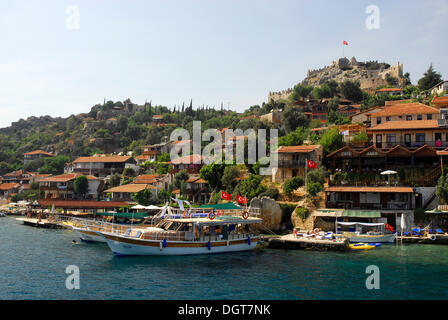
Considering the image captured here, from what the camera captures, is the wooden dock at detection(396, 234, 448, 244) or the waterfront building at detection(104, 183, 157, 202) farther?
the waterfront building at detection(104, 183, 157, 202)

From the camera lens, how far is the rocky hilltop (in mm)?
140500

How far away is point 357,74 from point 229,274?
150380mm

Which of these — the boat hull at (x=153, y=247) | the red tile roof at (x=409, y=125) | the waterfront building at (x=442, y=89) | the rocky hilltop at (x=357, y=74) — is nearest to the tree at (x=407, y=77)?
the rocky hilltop at (x=357, y=74)

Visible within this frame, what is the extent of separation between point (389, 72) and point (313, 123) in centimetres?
6834

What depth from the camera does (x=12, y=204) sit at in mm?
101312

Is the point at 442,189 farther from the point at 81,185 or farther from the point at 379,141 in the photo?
the point at 81,185

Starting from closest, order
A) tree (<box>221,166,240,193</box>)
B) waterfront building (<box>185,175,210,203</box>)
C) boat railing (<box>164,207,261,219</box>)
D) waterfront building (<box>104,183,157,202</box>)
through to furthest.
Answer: boat railing (<box>164,207,261,219</box>) < tree (<box>221,166,240,193</box>) < waterfront building (<box>185,175,210,203</box>) < waterfront building (<box>104,183,157,202</box>)

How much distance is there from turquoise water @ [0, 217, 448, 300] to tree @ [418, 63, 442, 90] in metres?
78.4

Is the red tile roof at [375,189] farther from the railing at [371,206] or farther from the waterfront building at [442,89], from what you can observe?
the waterfront building at [442,89]

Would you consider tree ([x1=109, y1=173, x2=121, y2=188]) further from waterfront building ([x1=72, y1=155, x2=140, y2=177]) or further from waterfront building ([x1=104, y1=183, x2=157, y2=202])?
waterfront building ([x1=104, y1=183, x2=157, y2=202])

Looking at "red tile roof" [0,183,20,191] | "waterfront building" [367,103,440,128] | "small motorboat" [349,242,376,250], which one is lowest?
"small motorboat" [349,242,376,250]

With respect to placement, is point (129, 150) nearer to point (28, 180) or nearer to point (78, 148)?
point (78, 148)

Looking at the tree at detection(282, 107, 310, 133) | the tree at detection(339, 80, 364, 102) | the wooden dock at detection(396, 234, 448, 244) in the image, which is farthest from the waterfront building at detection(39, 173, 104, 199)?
the tree at detection(339, 80, 364, 102)
